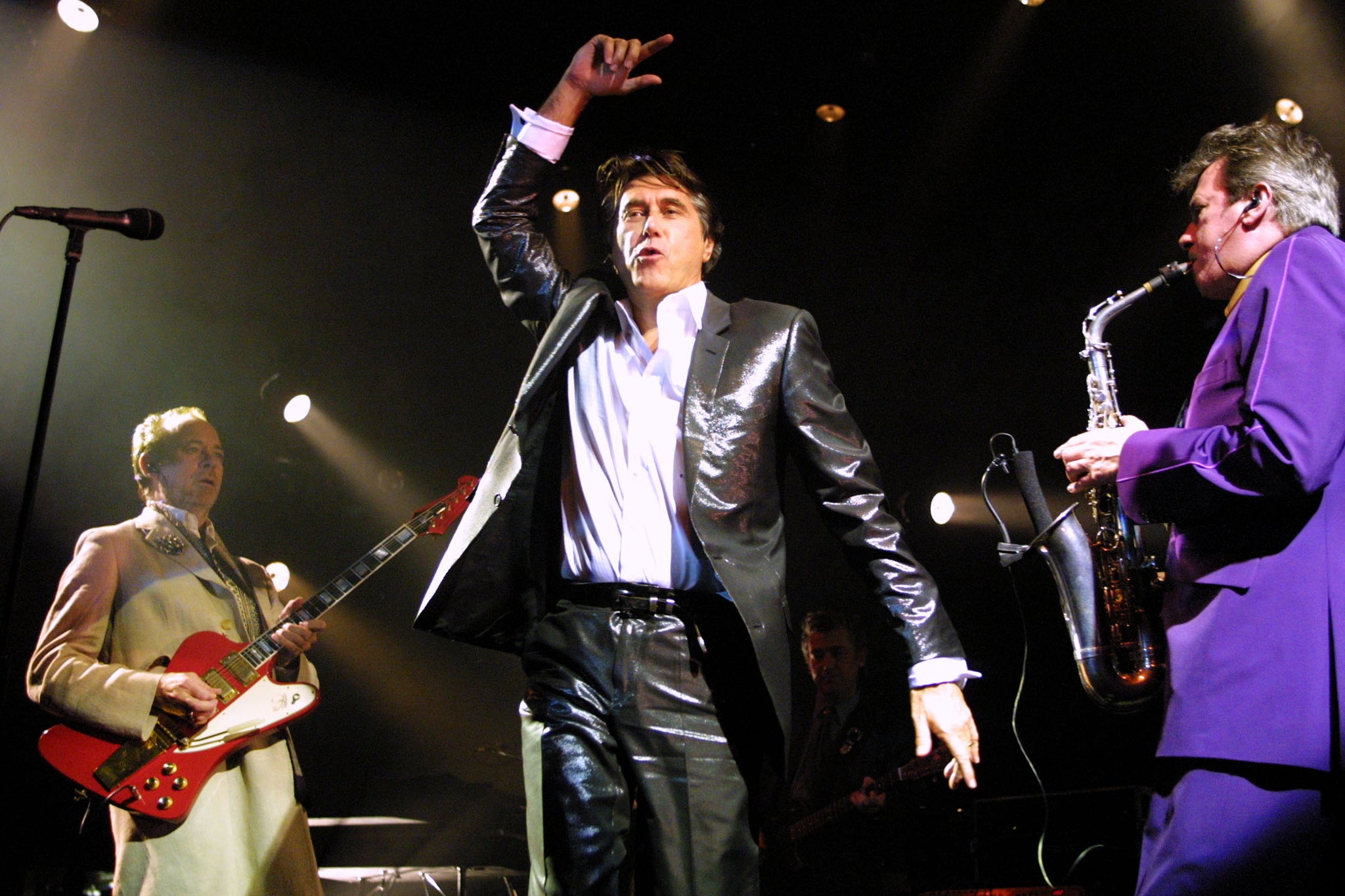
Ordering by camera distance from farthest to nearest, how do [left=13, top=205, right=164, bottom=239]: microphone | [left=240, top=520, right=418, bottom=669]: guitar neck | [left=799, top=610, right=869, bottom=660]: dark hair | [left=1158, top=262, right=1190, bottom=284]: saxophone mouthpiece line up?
1. [left=799, top=610, right=869, bottom=660]: dark hair
2. [left=240, top=520, right=418, bottom=669]: guitar neck
3. [left=13, top=205, right=164, bottom=239]: microphone
4. [left=1158, top=262, right=1190, bottom=284]: saxophone mouthpiece

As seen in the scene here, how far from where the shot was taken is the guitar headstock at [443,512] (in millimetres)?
4230

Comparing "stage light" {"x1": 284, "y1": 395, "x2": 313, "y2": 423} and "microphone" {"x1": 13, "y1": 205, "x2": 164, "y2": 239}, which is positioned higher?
"microphone" {"x1": 13, "y1": 205, "x2": 164, "y2": 239}

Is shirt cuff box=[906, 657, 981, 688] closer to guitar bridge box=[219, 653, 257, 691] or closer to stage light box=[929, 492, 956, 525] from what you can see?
guitar bridge box=[219, 653, 257, 691]

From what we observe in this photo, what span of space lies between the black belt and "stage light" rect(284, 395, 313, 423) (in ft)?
17.3

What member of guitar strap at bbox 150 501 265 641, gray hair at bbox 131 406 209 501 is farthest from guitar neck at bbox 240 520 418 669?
gray hair at bbox 131 406 209 501

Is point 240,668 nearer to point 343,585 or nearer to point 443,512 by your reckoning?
point 343,585

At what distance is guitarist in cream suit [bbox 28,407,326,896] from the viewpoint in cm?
346

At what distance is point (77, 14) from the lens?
17.2 feet

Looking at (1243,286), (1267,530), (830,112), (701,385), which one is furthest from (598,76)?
(830,112)

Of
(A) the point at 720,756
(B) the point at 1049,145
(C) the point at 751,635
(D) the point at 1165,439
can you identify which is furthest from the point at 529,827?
(B) the point at 1049,145

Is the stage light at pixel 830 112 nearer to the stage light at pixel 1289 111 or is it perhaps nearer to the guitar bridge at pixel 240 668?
the stage light at pixel 1289 111

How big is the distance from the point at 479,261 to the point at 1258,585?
5.69 metres

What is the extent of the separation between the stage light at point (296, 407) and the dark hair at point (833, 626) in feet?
12.1

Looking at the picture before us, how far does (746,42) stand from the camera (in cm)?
567
